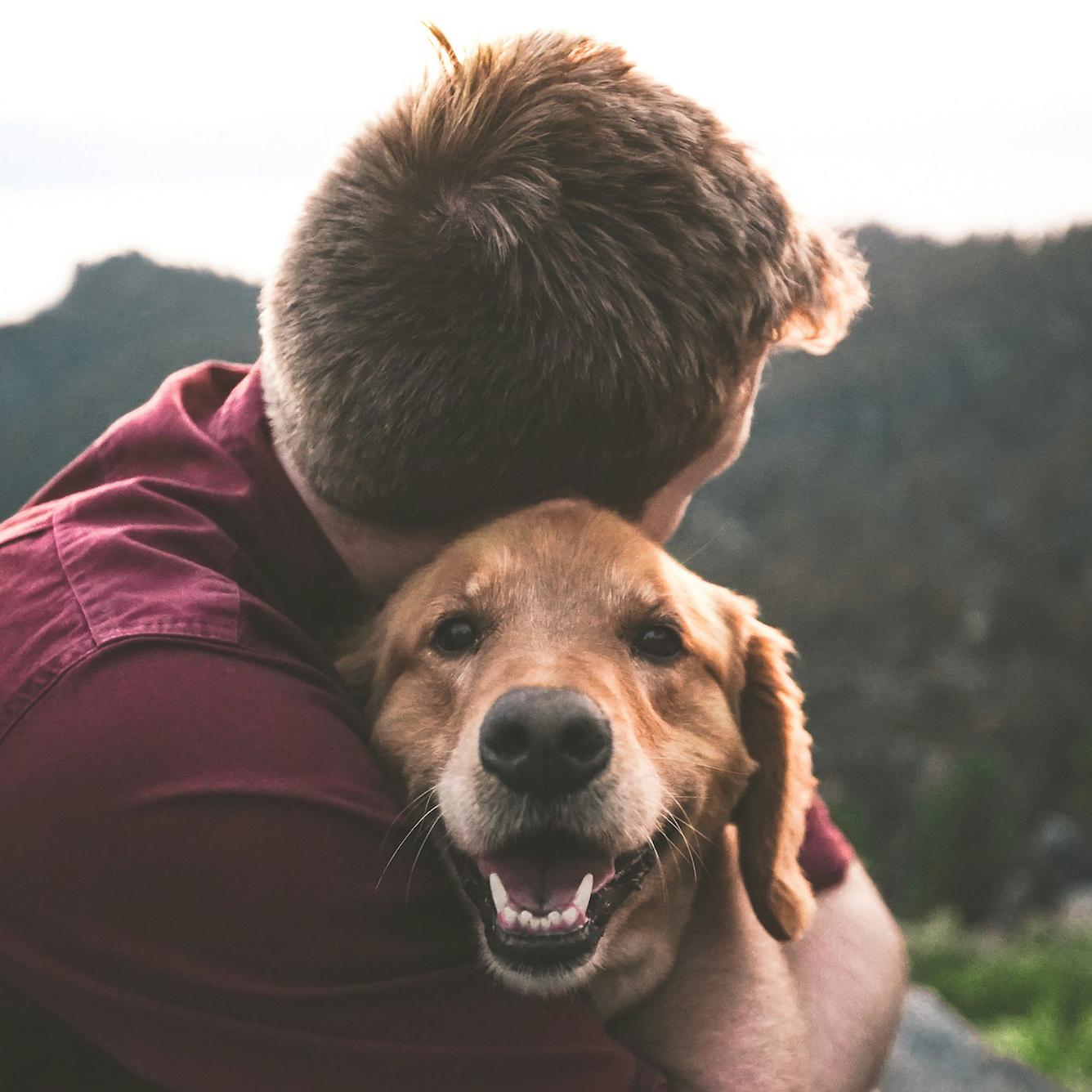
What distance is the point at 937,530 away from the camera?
46719 millimetres

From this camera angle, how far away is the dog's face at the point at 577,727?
2.28m

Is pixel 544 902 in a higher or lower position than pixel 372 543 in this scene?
lower

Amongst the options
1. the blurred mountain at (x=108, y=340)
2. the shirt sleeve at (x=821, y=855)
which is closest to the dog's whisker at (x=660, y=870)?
the shirt sleeve at (x=821, y=855)

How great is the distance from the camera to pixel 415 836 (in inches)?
90.7

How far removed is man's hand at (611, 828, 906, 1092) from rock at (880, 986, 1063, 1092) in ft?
6.51

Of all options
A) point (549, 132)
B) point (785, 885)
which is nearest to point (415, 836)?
point (785, 885)

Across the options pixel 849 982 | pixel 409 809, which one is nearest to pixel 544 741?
pixel 409 809

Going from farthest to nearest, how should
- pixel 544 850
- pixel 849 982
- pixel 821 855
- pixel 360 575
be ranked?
pixel 821 855 → pixel 849 982 → pixel 360 575 → pixel 544 850

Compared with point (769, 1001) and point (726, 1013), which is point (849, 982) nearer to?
point (769, 1001)

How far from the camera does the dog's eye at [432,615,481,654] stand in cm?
267

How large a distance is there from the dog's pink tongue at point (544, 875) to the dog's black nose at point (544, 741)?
0.62 ft

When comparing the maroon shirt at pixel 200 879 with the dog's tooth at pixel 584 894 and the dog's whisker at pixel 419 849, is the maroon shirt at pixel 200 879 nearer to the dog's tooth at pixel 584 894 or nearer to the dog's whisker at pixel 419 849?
the dog's whisker at pixel 419 849

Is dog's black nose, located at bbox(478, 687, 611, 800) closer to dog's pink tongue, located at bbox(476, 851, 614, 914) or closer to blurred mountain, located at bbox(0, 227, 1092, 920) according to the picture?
dog's pink tongue, located at bbox(476, 851, 614, 914)

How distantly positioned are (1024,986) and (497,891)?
32.3 ft
